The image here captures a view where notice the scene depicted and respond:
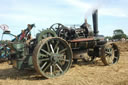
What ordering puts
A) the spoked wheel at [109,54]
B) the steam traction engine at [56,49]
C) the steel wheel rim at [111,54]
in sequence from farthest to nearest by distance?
1. the steel wheel rim at [111,54]
2. the spoked wheel at [109,54]
3. the steam traction engine at [56,49]

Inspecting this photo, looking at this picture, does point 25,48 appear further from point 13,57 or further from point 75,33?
point 75,33

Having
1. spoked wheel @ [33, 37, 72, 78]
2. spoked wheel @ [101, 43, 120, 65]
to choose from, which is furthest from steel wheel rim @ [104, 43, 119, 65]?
spoked wheel @ [33, 37, 72, 78]

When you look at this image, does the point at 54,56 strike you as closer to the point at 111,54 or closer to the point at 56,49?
the point at 56,49

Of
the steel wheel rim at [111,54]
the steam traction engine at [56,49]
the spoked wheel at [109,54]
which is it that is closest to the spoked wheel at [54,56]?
the steam traction engine at [56,49]

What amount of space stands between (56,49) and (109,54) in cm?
302

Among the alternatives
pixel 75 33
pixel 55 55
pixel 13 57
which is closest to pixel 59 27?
pixel 75 33

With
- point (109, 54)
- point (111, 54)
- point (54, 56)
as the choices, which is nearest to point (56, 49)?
point (54, 56)

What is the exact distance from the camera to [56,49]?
5660 millimetres

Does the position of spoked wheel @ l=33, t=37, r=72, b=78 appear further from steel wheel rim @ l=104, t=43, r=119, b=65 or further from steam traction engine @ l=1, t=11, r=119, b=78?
steel wheel rim @ l=104, t=43, r=119, b=65

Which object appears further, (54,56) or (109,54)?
(109,54)

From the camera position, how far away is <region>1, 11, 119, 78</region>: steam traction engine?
16.4 feet

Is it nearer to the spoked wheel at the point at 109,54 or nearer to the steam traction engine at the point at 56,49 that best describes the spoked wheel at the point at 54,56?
the steam traction engine at the point at 56,49

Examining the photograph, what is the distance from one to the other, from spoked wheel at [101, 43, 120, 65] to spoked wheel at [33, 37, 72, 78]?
6.98 feet

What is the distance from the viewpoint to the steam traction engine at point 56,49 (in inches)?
197
